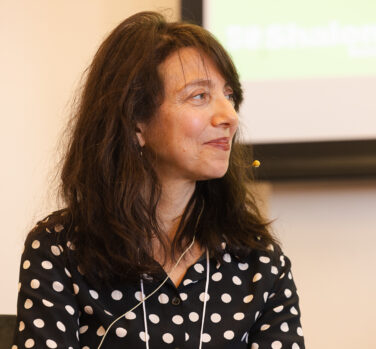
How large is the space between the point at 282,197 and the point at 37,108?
2.76ft

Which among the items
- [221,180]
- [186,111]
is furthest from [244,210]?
[186,111]

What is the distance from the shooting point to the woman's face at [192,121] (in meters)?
1.45

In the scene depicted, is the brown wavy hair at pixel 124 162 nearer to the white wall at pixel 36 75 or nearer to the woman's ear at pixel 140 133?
the woman's ear at pixel 140 133

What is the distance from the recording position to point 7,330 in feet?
5.00

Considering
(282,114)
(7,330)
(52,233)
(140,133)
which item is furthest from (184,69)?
(282,114)

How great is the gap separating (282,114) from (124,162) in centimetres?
87

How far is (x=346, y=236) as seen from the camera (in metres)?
2.31

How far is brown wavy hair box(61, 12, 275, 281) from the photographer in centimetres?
145

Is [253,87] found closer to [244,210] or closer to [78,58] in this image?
[78,58]

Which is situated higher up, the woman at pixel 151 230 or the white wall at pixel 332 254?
the woman at pixel 151 230

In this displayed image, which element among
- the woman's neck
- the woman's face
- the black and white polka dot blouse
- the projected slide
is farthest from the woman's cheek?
the projected slide

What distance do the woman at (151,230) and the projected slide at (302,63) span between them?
681 mm

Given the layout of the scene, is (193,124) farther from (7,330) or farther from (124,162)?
(7,330)

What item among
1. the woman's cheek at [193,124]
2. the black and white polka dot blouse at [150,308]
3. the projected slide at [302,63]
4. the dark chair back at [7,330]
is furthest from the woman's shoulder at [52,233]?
the projected slide at [302,63]
